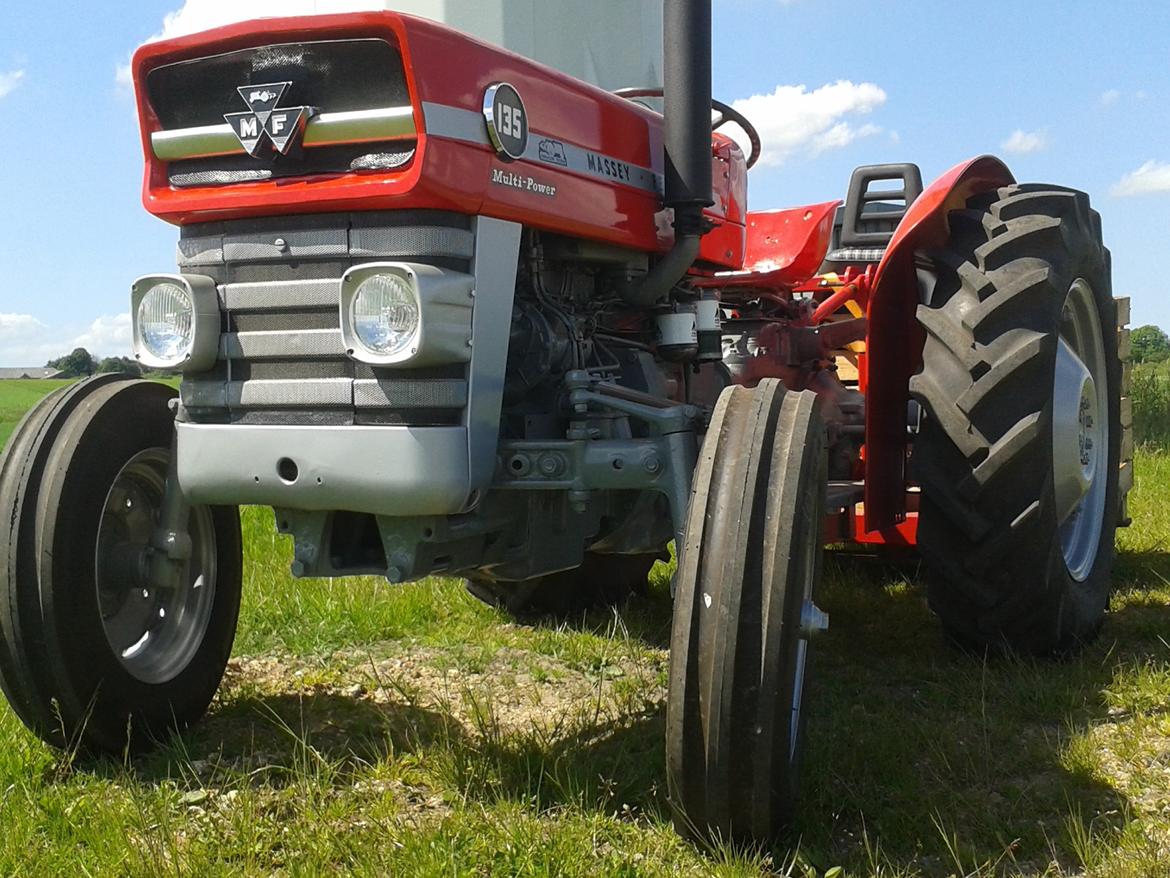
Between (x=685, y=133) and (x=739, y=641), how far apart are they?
57.3 inches

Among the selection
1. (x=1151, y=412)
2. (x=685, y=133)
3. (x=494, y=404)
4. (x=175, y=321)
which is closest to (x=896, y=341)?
(x=685, y=133)

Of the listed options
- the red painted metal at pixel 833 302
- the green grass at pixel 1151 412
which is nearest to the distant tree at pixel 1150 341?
the green grass at pixel 1151 412

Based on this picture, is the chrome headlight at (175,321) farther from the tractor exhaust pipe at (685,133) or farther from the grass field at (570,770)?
the tractor exhaust pipe at (685,133)

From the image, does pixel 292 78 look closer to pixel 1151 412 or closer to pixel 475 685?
pixel 475 685

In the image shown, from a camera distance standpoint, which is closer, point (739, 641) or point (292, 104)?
point (739, 641)

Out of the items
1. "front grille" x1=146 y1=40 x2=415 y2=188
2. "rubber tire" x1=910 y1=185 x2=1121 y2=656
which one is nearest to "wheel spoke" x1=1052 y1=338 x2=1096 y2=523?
"rubber tire" x1=910 y1=185 x2=1121 y2=656

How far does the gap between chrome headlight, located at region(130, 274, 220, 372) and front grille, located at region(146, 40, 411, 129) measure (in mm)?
409

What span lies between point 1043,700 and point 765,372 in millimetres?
1738

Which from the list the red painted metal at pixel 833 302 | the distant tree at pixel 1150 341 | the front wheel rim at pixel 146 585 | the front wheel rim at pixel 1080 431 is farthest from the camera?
the distant tree at pixel 1150 341

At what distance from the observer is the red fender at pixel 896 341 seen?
146 inches

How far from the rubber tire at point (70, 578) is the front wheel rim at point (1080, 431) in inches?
104

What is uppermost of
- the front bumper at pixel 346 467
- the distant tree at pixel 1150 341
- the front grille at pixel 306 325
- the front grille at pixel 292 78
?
the distant tree at pixel 1150 341

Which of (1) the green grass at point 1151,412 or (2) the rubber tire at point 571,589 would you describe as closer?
(2) the rubber tire at point 571,589

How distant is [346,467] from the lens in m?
2.73
